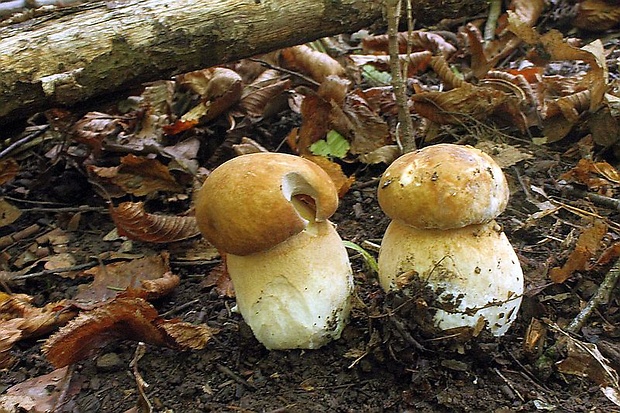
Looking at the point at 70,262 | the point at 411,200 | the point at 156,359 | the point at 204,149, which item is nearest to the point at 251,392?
the point at 156,359

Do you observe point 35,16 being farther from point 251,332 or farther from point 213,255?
point 251,332

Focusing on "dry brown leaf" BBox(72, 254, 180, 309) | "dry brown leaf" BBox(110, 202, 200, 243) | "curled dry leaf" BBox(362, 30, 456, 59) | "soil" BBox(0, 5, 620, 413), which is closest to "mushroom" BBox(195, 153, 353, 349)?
"soil" BBox(0, 5, 620, 413)

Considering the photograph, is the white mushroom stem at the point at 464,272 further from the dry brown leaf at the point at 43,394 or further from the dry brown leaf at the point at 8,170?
the dry brown leaf at the point at 8,170

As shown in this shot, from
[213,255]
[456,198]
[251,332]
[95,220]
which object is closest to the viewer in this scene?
[456,198]

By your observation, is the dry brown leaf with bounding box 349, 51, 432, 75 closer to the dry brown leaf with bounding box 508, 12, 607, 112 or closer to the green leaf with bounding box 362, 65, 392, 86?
the green leaf with bounding box 362, 65, 392, 86

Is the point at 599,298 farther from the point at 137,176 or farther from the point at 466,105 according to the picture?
the point at 137,176

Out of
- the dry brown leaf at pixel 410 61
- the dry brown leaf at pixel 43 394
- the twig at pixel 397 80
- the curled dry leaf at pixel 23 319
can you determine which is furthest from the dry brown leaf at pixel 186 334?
the dry brown leaf at pixel 410 61

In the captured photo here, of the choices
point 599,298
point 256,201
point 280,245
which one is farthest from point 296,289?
point 599,298
